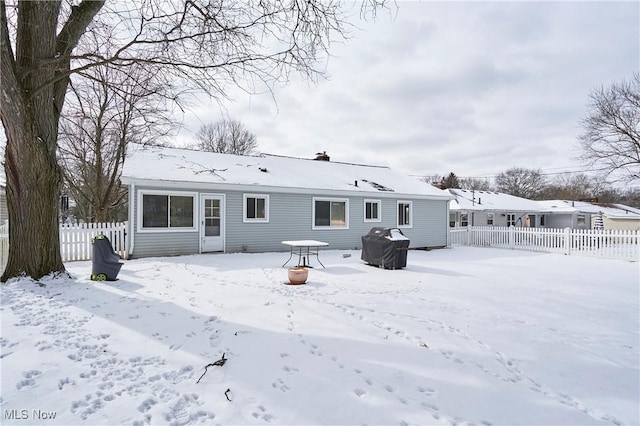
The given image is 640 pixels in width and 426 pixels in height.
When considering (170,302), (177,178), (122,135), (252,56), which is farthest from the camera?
(122,135)

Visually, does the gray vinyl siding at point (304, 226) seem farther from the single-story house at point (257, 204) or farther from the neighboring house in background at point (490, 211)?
the neighboring house in background at point (490, 211)

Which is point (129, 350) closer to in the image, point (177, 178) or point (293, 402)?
point (293, 402)

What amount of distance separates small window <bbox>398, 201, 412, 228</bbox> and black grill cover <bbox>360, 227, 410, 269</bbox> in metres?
5.77

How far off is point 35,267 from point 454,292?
8103 mm

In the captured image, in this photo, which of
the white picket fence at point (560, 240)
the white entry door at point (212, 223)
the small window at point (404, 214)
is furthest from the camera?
the small window at point (404, 214)

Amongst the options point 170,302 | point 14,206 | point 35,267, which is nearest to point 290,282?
point 170,302

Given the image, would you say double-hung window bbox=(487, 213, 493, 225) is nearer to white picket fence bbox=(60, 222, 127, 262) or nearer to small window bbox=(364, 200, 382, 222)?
small window bbox=(364, 200, 382, 222)

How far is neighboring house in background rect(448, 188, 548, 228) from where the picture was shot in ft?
81.6

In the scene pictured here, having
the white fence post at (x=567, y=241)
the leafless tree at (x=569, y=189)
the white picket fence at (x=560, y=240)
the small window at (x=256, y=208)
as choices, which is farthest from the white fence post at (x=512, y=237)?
the leafless tree at (x=569, y=189)

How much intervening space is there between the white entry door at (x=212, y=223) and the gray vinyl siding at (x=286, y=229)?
6.0 inches

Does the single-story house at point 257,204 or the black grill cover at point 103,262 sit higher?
the single-story house at point 257,204

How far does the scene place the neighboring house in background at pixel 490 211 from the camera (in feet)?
81.6

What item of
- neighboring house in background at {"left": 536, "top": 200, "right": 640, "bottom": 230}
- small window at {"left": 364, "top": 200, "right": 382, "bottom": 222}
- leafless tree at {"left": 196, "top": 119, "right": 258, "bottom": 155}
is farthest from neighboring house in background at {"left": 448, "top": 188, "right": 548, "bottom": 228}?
leafless tree at {"left": 196, "top": 119, "right": 258, "bottom": 155}

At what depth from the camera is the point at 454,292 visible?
6574 mm
